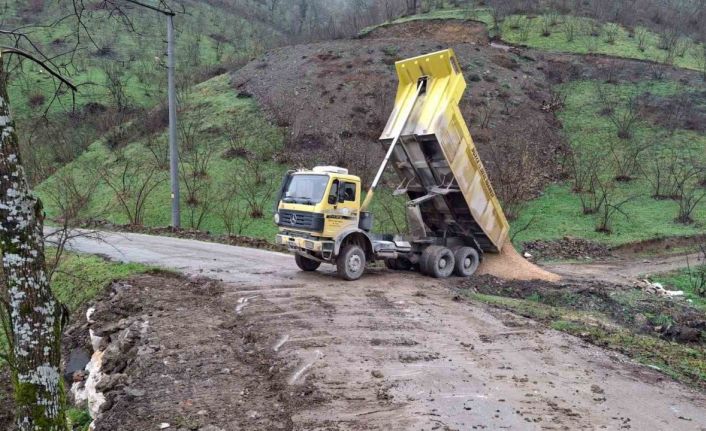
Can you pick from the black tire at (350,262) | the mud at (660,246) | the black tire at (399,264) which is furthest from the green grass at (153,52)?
the mud at (660,246)

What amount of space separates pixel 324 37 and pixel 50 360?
157ft

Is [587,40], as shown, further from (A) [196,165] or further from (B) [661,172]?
(A) [196,165]

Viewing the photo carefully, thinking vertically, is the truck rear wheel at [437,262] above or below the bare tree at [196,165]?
below

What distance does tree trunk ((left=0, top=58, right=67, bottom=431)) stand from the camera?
3623mm

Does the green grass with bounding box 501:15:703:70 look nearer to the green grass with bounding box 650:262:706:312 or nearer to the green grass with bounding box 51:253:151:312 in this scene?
the green grass with bounding box 650:262:706:312

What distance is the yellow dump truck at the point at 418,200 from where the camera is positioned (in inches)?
432

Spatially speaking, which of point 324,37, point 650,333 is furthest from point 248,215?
point 324,37

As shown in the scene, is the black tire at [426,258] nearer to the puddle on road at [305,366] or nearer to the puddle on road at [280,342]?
the puddle on road at [280,342]

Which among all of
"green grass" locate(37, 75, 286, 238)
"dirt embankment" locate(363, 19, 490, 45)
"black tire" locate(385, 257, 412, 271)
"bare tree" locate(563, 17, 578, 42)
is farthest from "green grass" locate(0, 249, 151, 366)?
"bare tree" locate(563, 17, 578, 42)

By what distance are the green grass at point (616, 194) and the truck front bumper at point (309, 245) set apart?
441 inches

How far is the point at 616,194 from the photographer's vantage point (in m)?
25.5

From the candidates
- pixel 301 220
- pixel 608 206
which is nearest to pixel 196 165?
pixel 301 220

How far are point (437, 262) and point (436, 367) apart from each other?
240 inches

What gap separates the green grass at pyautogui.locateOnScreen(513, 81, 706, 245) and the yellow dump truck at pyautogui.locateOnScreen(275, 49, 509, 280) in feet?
24.4
